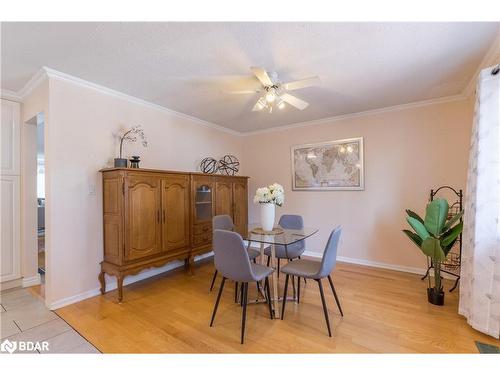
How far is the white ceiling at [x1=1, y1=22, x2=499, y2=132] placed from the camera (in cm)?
169

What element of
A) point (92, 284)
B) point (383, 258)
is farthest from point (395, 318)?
point (92, 284)

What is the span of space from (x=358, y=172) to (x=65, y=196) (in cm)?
384

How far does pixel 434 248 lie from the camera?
2223 millimetres

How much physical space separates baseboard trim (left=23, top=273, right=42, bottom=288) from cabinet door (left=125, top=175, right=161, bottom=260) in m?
1.57

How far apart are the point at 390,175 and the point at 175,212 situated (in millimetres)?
3108

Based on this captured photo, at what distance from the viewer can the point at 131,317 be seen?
2154 mm

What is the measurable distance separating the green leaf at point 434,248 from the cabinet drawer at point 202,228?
263cm

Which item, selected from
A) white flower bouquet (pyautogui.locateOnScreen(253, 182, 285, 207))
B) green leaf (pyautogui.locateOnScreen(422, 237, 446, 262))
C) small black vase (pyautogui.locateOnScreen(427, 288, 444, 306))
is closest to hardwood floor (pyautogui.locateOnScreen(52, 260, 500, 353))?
small black vase (pyautogui.locateOnScreen(427, 288, 444, 306))

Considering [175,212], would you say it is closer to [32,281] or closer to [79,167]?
[79,167]

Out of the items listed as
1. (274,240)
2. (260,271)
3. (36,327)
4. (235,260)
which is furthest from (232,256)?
(36,327)

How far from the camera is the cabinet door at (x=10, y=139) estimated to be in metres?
2.74

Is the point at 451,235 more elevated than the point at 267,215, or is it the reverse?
the point at 267,215

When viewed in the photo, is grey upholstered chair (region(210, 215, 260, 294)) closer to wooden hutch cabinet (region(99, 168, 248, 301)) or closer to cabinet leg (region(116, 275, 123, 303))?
wooden hutch cabinet (region(99, 168, 248, 301))

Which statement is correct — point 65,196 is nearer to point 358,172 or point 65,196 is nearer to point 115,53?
point 115,53
